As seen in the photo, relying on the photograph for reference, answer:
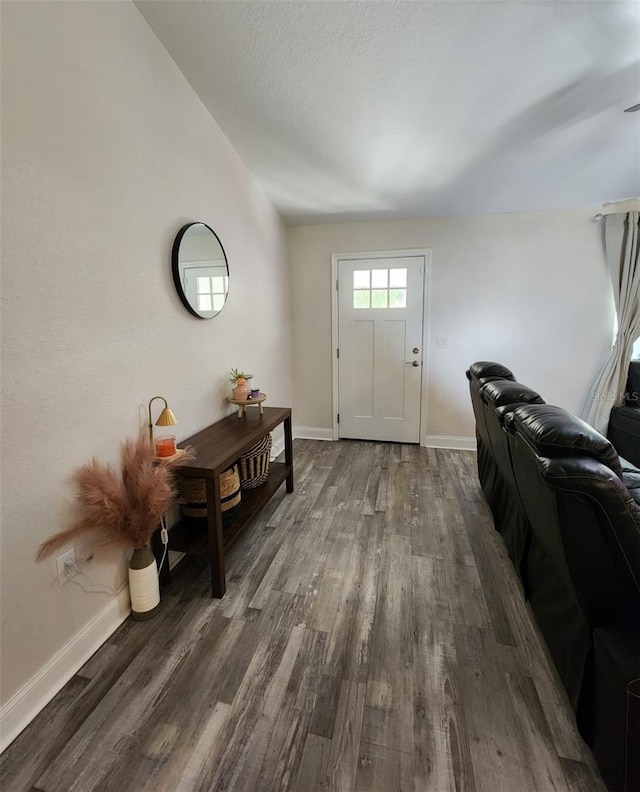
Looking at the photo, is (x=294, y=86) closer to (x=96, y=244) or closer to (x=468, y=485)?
(x=96, y=244)

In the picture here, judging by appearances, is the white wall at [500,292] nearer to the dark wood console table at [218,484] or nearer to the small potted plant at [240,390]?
the small potted plant at [240,390]

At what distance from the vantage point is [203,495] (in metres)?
1.80

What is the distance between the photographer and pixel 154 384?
5.72ft

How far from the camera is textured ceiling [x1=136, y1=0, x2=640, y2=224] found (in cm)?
153

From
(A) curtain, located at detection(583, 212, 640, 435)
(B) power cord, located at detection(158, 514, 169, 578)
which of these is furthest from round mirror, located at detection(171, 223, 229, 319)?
(A) curtain, located at detection(583, 212, 640, 435)

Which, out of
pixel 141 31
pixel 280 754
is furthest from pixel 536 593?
pixel 141 31

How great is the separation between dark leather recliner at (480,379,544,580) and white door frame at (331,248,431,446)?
1656mm

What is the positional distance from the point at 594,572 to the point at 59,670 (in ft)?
6.02

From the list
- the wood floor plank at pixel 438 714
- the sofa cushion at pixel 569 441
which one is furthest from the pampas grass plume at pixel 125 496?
the sofa cushion at pixel 569 441

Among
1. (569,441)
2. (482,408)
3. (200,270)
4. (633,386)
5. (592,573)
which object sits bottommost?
(592,573)

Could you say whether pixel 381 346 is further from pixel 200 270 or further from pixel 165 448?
pixel 165 448

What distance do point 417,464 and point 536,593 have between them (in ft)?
5.84

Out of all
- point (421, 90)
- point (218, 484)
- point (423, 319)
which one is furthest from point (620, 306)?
point (218, 484)

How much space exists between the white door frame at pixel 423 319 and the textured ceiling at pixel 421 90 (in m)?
0.67
